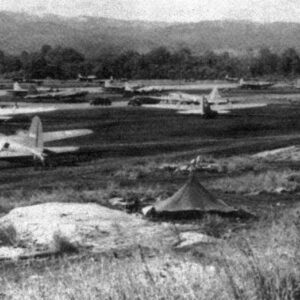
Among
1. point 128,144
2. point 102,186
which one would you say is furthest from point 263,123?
point 102,186

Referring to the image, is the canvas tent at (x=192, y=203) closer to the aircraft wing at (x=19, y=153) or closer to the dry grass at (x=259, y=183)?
the dry grass at (x=259, y=183)

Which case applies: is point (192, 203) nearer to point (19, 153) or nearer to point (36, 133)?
point (36, 133)

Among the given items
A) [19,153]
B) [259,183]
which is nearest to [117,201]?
[259,183]

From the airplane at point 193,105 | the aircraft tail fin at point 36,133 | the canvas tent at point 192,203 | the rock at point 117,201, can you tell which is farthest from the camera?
the airplane at point 193,105

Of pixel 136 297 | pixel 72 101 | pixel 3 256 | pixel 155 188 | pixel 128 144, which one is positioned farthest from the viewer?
pixel 72 101

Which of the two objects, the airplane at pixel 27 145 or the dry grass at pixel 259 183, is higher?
the airplane at pixel 27 145

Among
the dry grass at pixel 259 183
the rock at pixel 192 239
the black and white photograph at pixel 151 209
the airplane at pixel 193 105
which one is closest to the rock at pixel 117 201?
the black and white photograph at pixel 151 209

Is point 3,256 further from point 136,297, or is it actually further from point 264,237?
point 136,297
